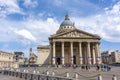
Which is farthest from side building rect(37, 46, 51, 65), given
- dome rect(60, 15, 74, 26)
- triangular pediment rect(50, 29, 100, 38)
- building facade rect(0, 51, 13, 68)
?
dome rect(60, 15, 74, 26)

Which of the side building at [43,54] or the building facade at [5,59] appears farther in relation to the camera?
the building facade at [5,59]

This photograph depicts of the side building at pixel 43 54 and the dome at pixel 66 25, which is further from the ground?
the dome at pixel 66 25

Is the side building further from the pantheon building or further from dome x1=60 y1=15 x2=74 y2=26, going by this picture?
dome x1=60 y1=15 x2=74 y2=26

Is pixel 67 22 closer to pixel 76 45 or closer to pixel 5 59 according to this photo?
pixel 76 45

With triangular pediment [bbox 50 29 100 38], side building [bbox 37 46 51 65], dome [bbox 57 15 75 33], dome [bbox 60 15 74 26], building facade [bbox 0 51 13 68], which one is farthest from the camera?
dome [bbox 60 15 74 26]

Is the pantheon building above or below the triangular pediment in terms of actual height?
below


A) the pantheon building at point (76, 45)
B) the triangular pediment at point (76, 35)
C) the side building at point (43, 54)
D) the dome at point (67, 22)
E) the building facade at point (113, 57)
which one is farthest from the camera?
the building facade at point (113, 57)

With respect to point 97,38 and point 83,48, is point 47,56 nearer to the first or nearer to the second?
point 83,48

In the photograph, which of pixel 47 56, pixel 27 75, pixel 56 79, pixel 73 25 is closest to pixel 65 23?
pixel 73 25

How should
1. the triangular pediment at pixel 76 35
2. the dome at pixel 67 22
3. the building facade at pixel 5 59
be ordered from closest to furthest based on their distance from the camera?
the triangular pediment at pixel 76 35
the building facade at pixel 5 59
the dome at pixel 67 22

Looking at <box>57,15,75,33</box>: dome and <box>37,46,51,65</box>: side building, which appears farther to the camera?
<box>57,15,75,33</box>: dome

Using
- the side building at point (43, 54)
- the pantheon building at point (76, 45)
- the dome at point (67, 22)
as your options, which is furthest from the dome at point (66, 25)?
the pantheon building at point (76, 45)

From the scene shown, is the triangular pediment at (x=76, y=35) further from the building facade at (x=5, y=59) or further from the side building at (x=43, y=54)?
the building facade at (x=5, y=59)

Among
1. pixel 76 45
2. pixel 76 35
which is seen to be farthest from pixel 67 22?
pixel 76 35
